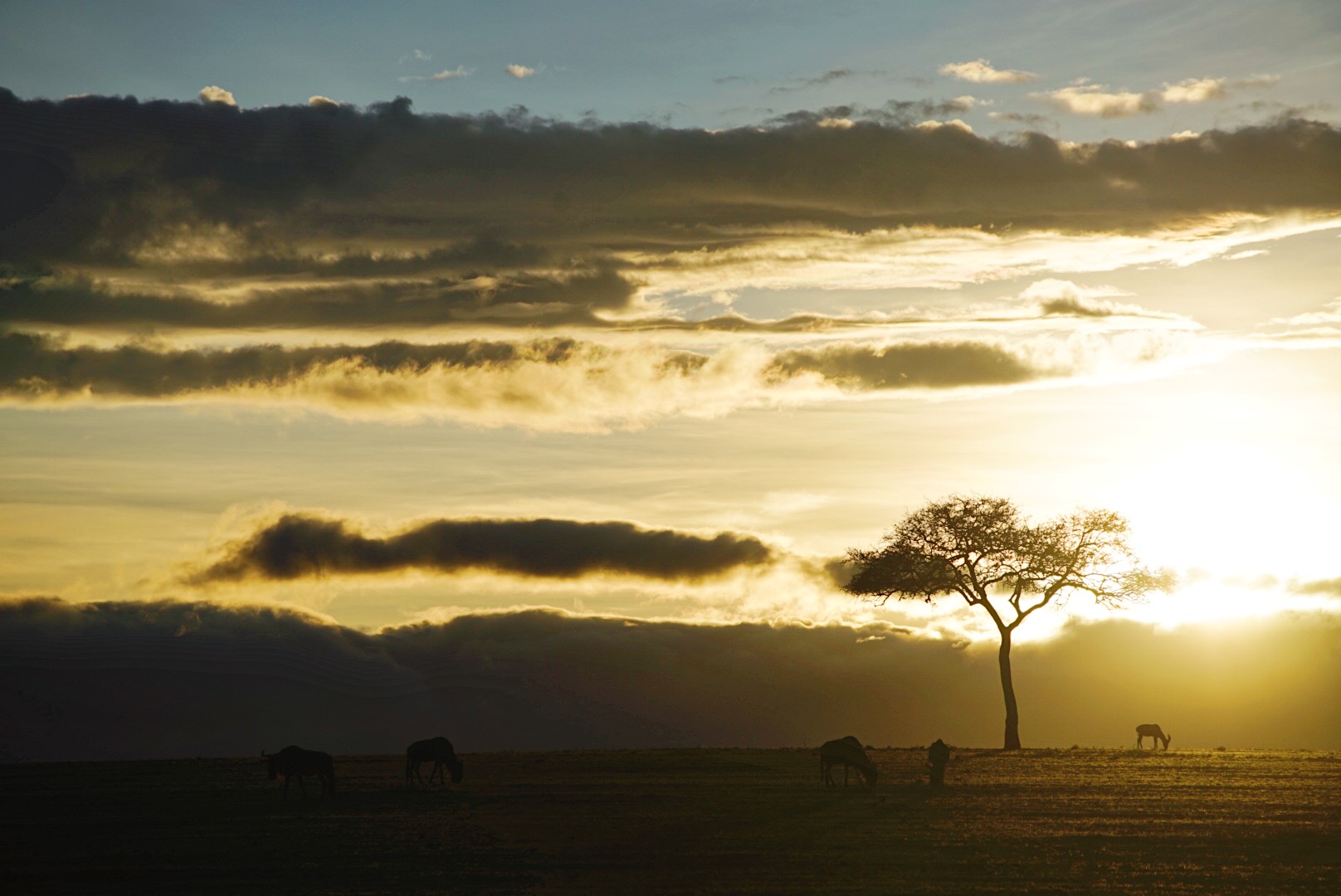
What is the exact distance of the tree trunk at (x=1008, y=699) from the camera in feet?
223

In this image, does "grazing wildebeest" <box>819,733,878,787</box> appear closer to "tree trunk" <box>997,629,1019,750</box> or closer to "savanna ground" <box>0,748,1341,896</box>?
"savanna ground" <box>0,748,1341,896</box>

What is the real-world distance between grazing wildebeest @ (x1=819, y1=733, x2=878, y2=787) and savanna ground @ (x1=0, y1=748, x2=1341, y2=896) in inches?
29.7

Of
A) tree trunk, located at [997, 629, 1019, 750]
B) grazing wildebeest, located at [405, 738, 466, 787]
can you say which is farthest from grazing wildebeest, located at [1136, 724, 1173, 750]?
grazing wildebeest, located at [405, 738, 466, 787]

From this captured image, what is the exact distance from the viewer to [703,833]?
34094 millimetres

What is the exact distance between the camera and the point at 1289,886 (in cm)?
2628

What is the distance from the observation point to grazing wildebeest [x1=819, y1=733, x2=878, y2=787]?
45094 mm

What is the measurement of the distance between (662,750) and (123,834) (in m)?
33.7

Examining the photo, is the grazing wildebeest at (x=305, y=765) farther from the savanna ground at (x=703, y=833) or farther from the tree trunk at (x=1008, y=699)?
the tree trunk at (x=1008, y=699)

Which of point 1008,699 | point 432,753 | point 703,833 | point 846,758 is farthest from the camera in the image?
point 1008,699

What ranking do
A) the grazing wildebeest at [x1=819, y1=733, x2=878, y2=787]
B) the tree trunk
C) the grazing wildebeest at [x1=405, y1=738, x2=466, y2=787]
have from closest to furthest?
the grazing wildebeest at [x1=819, y1=733, x2=878, y2=787] → the grazing wildebeest at [x1=405, y1=738, x2=466, y2=787] → the tree trunk

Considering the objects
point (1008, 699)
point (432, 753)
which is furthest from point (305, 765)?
point (1008, 699)

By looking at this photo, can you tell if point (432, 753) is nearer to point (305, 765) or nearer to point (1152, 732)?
point (305, 765)

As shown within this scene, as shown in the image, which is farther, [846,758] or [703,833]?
[846,758]

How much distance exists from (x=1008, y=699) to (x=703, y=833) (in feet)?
130
